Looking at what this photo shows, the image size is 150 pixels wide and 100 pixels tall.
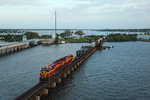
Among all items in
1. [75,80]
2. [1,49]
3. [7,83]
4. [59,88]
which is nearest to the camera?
[59,88]

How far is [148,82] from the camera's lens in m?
46.0

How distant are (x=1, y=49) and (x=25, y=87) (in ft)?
199

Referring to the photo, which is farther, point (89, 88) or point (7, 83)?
point (7, 83)

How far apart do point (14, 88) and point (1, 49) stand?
59942 mm

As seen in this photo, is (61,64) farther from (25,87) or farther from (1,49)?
(1,49)

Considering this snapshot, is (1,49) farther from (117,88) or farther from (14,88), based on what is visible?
(117,88)

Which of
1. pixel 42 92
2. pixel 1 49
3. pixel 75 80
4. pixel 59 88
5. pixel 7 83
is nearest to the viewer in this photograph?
pixel 42 92

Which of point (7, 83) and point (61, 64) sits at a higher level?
point (61, 64)

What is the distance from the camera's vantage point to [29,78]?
158 ft

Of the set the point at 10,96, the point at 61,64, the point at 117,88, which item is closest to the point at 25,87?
the point at 10,96

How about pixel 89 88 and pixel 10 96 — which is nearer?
pixel 10 96

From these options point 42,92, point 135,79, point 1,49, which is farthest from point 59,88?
point 1,49

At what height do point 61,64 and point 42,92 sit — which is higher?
point 61,64

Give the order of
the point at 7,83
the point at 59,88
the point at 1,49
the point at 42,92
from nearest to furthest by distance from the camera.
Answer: the point at 42,92
the point at 59,88
the point at 7,83
the point at 1,49
